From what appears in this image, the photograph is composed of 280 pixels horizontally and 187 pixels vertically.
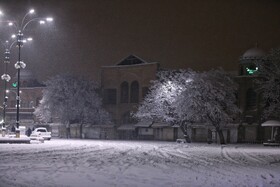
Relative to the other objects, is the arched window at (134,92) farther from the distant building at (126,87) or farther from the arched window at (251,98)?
the arched window at (251,98)

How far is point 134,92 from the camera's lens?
8100cm

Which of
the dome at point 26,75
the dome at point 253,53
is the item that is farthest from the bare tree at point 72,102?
the dome at point 253,53

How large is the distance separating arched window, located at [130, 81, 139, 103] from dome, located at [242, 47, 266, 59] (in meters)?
18.8

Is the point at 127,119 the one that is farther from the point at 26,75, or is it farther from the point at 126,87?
the point at 26,75

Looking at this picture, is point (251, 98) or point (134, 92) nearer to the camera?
point (251, 98)

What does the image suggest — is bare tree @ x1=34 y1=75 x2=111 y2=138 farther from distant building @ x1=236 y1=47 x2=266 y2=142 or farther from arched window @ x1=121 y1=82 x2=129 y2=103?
distant building @ x1=236 y1=47 x2=266 y2=142

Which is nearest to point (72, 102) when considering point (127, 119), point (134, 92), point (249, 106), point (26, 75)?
point (127, 119)

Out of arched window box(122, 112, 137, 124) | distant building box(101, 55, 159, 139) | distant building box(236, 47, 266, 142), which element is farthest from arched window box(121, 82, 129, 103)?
distant building box(236, 47, 266, 142)

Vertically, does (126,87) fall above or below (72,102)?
above

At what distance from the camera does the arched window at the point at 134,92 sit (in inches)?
3159

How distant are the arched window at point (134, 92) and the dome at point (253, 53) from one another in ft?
61.5

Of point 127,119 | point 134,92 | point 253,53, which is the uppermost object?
point 253,53

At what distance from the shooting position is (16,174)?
1470 cm

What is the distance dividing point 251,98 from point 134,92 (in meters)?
20.5
